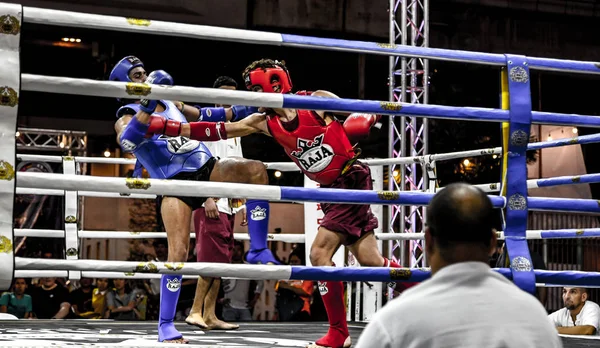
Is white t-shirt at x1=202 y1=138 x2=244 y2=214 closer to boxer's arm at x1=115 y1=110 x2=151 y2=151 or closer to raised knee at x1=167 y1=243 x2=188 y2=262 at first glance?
raised knee at x1=167 y1=243 x2=188 y2=262

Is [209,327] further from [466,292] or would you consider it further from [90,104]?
[90,104]

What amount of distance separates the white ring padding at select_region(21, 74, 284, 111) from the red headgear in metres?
0.85

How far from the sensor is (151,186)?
2.63 meters

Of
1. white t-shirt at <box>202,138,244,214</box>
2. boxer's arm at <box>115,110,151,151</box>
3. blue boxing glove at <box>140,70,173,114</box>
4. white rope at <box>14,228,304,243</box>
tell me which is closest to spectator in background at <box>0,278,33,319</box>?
white rope at <box>14,228,304,243</box>

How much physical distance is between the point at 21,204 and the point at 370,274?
722cm

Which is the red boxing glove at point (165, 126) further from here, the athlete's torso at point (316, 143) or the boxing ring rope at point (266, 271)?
the boxing ring rope at point (266, 271)

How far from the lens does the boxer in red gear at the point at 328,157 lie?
3615 millimetres

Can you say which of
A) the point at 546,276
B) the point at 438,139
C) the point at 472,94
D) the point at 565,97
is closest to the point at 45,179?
the point at 546,276

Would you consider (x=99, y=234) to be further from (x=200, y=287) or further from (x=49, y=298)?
(x=49, y=298)

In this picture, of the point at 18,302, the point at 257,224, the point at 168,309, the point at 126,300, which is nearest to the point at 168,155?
the point at 257,224

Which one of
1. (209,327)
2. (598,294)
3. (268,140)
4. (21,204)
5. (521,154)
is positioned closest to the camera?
(521,154)

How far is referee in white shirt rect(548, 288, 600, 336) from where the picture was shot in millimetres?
5047

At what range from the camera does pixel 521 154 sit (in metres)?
3.01

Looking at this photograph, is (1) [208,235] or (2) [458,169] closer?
(1) [208,235]
